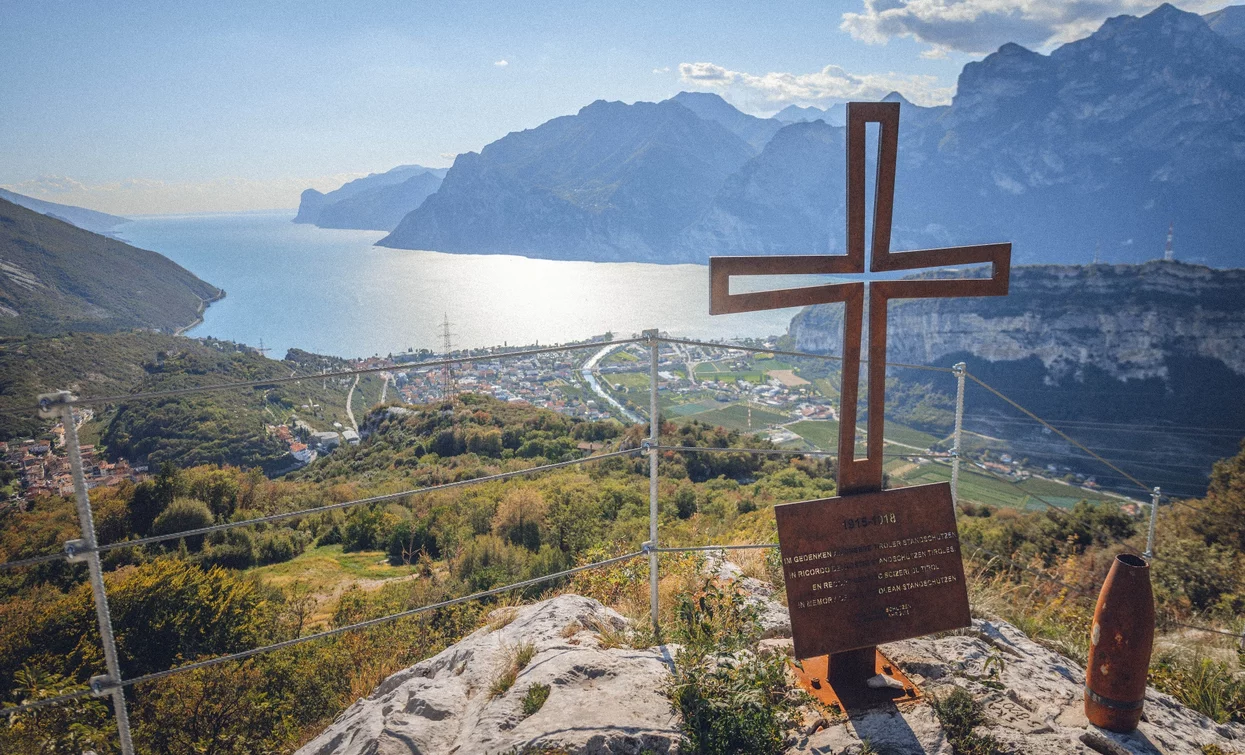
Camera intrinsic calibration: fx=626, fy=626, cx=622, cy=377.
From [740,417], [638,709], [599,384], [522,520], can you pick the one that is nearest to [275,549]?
[522,520]

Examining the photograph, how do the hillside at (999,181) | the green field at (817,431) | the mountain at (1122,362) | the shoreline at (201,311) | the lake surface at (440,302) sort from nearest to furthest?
the green field at (817,431) → the mountain at (1122,362) → the lake surface at (440,302) → the shoreline at (201,311) → the hillside at (999,181)

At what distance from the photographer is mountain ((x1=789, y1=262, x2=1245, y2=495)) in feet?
122

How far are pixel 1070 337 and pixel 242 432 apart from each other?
54470 mm

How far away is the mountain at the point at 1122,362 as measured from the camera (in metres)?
37.1

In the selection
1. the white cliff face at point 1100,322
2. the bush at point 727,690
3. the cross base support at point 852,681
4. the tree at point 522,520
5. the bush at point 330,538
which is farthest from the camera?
the white cliff face at point 1100,322

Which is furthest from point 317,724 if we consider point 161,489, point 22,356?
point 22,356

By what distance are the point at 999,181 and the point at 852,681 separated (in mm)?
153028

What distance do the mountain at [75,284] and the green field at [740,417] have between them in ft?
143

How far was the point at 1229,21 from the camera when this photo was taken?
145250mm

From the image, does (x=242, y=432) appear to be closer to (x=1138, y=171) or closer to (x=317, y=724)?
(x=317, y=724)

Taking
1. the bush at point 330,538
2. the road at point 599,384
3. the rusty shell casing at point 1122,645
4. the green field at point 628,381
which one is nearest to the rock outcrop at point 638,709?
the rusty shell casing at point 1122,645

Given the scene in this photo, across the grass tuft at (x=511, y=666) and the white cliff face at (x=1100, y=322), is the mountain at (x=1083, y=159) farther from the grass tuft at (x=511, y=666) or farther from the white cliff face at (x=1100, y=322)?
the grass tuft at (x=511, y=666)

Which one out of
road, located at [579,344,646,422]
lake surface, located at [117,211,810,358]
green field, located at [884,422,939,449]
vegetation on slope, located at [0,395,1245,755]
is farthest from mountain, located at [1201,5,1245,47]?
vegetation on slope, located at [0,395,1245,755]

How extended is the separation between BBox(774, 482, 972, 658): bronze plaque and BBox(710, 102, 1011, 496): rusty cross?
0.61ft
